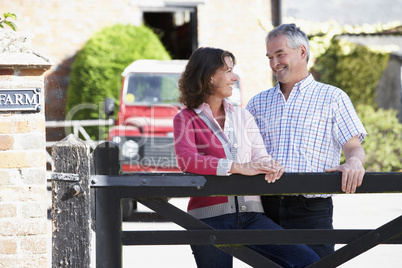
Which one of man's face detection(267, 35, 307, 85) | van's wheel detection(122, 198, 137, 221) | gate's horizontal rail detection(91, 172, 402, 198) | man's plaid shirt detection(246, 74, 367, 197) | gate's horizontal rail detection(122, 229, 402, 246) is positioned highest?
man's face detection(267, 35, 307, 85)

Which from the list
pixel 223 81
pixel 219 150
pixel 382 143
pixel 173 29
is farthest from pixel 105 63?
pixel 219 150

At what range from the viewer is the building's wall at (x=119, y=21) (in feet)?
47.8

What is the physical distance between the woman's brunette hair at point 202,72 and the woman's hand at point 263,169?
0.50 meters

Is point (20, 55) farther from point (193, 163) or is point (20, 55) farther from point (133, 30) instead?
point (133, 30)

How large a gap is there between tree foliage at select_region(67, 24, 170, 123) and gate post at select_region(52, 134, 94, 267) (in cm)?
1061

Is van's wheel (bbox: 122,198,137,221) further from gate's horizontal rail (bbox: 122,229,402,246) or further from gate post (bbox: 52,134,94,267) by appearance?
gate's horizontal rail (bbox: 122,229,402,246)

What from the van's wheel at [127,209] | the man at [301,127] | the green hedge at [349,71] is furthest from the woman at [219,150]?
the green hedge at [349,71]

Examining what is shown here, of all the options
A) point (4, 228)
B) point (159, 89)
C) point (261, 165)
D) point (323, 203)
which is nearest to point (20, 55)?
point (4, 228)

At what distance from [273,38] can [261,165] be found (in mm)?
977

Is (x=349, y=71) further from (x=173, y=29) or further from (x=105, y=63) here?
(x=173, y=29)

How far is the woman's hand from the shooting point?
8.85 ft

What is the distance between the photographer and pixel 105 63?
13516mm

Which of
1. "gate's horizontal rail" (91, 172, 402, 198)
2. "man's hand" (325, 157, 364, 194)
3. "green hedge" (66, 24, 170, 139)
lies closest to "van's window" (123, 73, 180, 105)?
"green hedge" (66, 24, 170, 139)

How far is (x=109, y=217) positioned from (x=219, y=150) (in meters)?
0.59
